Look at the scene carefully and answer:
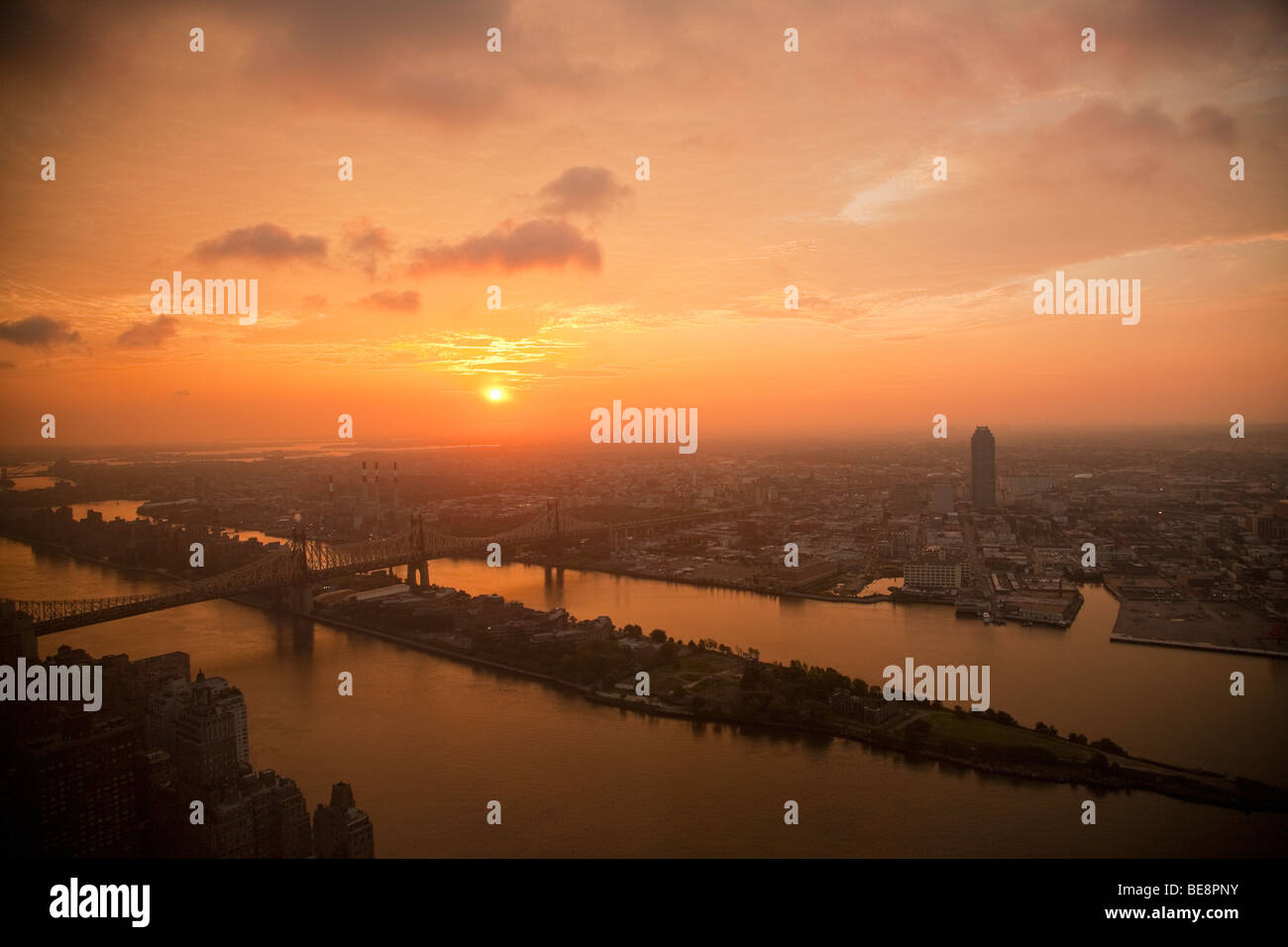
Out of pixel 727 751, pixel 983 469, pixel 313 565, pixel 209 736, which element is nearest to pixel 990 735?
pixel 727 751

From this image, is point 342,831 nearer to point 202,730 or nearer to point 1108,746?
point 202,730

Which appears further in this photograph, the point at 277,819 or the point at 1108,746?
the point at 1108,746

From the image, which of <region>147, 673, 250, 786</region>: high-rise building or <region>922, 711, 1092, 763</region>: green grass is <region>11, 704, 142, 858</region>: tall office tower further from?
<region>922, 711, 1092, 763</region>: green grass
